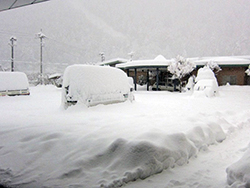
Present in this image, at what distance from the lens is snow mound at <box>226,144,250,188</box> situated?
2121 millimetres

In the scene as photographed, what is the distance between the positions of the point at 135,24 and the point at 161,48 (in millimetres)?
28754

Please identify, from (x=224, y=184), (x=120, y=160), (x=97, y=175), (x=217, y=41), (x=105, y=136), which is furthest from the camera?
(x=217, y=41)

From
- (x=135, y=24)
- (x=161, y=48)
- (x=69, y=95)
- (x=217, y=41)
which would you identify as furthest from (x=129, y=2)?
(x=69, y=95)

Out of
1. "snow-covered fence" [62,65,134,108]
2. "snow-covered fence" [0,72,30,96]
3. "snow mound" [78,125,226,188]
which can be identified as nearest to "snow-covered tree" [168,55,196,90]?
"snow-covered fence" [62,65,134,108]

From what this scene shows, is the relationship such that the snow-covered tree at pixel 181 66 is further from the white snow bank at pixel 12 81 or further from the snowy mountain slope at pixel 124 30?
the snowy mountain slope at pixel 124 30

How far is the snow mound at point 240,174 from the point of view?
2.12 meters

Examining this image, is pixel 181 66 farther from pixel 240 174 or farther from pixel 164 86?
pixel 240 174

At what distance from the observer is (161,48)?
90.4 metres

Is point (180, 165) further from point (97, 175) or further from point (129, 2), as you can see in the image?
point (129, 2)

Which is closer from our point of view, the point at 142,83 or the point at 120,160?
the point at 120,160

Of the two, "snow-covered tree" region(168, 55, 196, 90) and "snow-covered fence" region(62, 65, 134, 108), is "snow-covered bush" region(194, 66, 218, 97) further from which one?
"snow-covered fence" region(62, 65, 134, 108)

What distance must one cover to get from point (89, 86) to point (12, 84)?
839cm

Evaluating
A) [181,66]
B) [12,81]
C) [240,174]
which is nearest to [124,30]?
[181,66]

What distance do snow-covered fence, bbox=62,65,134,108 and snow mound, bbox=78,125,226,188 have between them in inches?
176
